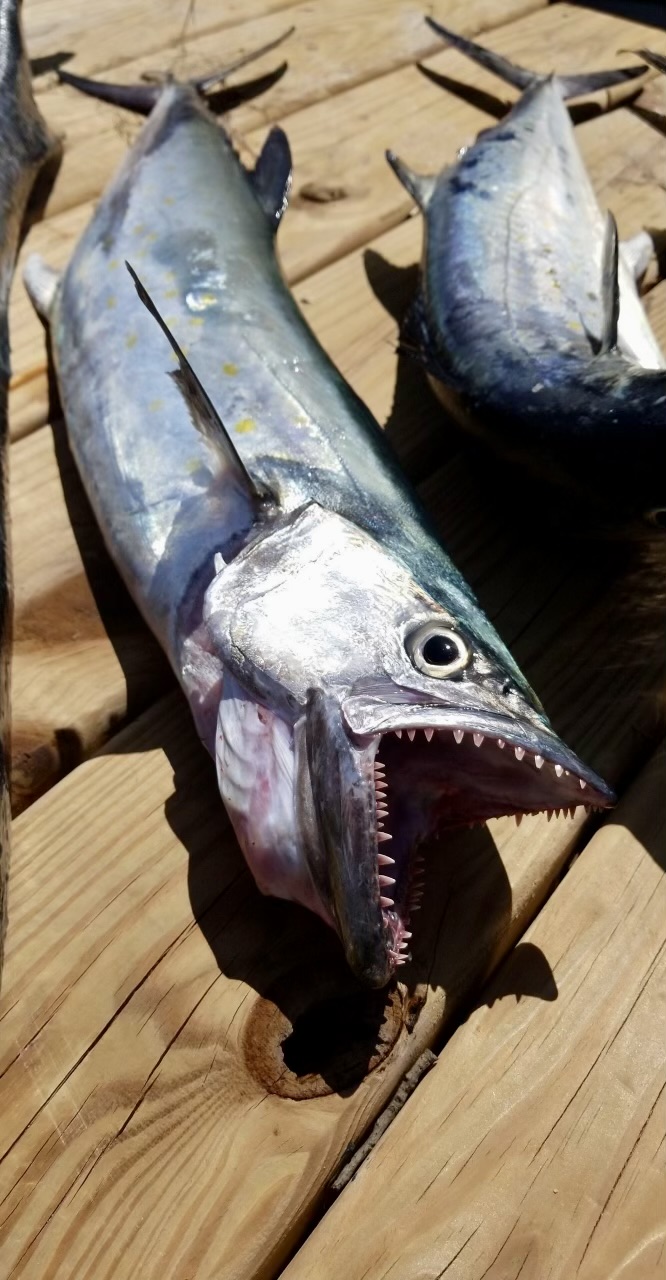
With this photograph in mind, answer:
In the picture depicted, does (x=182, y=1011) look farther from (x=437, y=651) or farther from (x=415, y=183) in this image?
(x=415, y=183)

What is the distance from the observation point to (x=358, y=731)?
1.36 meters

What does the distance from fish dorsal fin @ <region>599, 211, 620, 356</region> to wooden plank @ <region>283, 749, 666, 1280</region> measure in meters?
1.22

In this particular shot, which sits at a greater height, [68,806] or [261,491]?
[261,491]

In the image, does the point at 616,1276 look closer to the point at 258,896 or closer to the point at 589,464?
the point at 258,896

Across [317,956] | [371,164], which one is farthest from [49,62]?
[317,956]

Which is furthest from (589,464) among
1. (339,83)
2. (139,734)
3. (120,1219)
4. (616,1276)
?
(339,83)

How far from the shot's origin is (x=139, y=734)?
186 centimetres

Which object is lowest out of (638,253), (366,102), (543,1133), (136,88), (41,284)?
(543,1133)

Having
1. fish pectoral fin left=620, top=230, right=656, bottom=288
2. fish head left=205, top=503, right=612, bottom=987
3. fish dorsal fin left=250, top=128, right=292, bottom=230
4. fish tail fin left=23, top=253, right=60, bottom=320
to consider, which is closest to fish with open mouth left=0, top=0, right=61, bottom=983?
fish tail fin left=23, top=253, right=60, bottom=320

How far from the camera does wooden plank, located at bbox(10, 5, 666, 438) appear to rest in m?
2.93

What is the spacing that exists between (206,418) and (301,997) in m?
0.97

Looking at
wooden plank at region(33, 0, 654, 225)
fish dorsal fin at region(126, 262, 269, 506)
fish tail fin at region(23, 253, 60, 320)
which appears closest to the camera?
fish dorsal fin at region(126, 262, 269, 506)

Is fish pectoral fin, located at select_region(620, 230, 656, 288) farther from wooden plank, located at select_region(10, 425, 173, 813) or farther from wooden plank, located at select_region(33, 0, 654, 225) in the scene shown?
wooden plank, located at select_region(10, 425, 173, 813)

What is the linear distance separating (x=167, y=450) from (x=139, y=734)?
0.55 meters
